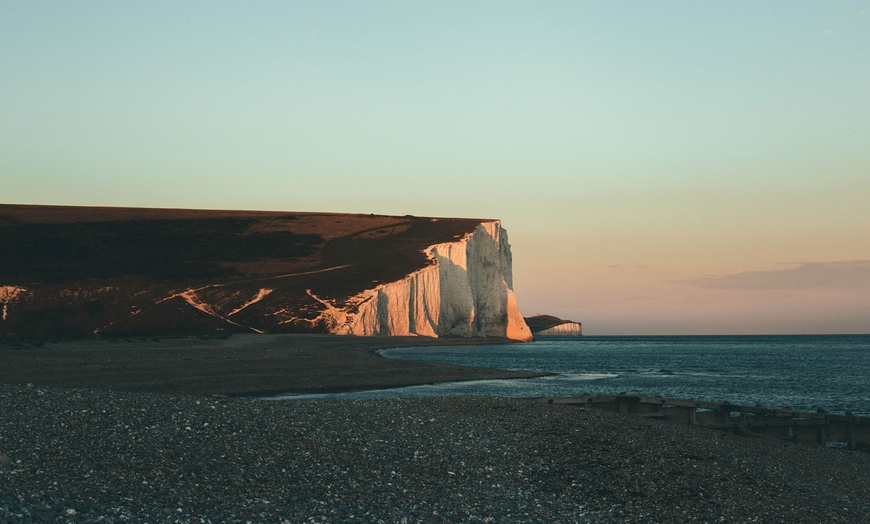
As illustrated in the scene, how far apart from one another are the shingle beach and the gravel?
0.04 meters

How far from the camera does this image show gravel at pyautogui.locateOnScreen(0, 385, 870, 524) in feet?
39.5

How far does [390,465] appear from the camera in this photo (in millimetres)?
15086

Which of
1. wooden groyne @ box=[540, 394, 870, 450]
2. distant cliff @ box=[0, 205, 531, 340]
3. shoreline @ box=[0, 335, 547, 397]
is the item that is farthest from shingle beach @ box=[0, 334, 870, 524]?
distant cliff @ box=[0, 205, 531, 340]

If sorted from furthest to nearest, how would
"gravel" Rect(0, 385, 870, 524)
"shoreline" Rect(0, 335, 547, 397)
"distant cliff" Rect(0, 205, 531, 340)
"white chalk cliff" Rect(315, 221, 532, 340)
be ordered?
"white chalk cliff" Rect(315, 221, 532, 340) < "distant cliff" Rect(0, 205, 531, 340) < "shoreline" Rect(0, 335, 547, 397) < "gravel" Rect(0, 385, 870, 524)

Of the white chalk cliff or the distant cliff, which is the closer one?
the distant cliff

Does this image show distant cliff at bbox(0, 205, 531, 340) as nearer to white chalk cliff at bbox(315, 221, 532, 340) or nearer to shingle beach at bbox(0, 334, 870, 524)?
white chalk cliff at bbox(315, 221, 532, 340)

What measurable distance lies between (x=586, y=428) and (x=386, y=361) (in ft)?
118

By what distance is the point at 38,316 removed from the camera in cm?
9088

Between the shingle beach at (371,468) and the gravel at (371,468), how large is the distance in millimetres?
41

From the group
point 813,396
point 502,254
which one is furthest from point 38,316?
point 813,396

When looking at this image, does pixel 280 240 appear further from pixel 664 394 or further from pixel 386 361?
pixel 664 394

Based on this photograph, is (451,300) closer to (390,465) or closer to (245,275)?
(245,275)

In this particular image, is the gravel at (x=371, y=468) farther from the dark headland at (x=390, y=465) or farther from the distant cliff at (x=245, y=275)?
the distant cliff at (x=245, y=275)

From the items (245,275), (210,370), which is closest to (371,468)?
(210,370)
